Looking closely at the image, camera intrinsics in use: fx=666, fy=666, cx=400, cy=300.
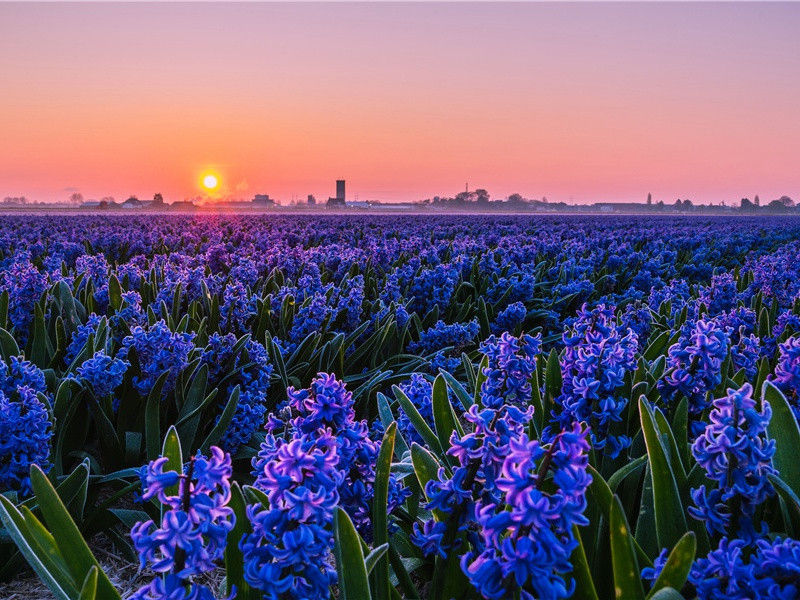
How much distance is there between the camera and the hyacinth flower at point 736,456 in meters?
1.31

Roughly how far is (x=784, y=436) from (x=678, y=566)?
0.88 meters

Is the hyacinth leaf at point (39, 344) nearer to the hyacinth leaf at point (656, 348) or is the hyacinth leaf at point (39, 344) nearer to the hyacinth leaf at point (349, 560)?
the hyacinth leaf at point (349, 560)

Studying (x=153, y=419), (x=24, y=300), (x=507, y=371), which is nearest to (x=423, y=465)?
(x=507, y=371)

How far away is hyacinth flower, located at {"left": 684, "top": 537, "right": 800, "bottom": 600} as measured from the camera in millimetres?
1136

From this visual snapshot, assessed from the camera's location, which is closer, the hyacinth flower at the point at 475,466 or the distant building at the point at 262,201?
the hyacinth flower at the point at 475,466

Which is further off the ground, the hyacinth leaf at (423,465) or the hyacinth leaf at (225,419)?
the hyacinth leaf at (423,465)

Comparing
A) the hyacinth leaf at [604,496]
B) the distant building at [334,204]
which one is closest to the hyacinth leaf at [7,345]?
the hyacinth leaf at [604,496]

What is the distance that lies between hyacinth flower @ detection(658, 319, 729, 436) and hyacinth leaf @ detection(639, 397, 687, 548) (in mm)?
455

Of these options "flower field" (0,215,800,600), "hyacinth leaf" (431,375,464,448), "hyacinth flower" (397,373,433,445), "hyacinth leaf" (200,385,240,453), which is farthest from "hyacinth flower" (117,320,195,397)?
"hyacinth leaf" (431,375,464,448)

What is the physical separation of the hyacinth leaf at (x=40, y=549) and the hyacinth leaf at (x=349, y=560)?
0.76m

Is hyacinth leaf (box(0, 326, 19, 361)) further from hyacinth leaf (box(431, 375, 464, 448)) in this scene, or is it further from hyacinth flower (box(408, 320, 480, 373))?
hyacinth flower (box(408, 320, 480, 373))

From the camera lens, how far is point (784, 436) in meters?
2.04

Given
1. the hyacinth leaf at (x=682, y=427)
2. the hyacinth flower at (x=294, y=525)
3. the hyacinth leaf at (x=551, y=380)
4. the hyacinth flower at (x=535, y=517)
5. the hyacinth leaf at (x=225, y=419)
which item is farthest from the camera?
the hyacinth leaf at (x=225, y=419)

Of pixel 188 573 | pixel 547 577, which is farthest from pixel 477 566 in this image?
pixel 188 573
